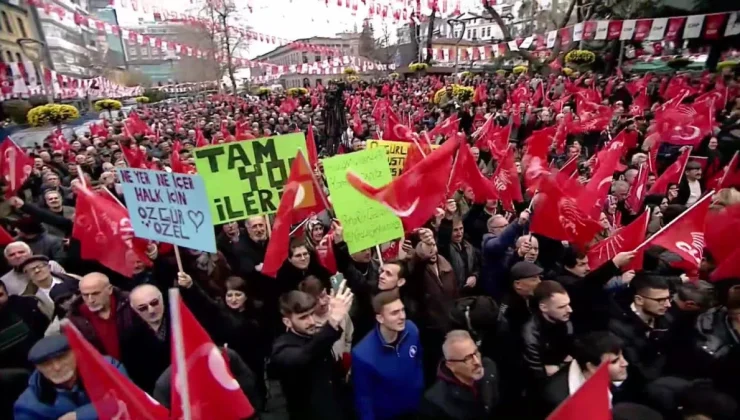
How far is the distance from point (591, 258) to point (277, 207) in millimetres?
2604

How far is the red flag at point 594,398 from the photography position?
1.79 m

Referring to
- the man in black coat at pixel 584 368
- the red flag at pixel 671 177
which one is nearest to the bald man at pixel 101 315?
the man in black coat at pixel 584 368

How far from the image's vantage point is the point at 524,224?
15.3 ft

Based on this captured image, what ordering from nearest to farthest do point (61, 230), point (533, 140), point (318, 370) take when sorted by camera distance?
point (318, 370) → point (61, 230) → point (533, 140)

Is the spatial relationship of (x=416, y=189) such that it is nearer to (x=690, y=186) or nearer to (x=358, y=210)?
(x=358, y=210)

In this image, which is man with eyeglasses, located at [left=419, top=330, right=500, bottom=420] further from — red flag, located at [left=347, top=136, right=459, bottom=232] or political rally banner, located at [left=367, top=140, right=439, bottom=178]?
political rally banner, located at [left=367, top=140, right=439, bottom=178]

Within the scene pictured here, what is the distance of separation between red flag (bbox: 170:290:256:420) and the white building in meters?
43.7

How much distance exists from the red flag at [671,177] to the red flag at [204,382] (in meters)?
5.85

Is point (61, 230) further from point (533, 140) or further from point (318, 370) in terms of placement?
point (533, 140)

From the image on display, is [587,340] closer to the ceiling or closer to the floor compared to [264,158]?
closer to the floor

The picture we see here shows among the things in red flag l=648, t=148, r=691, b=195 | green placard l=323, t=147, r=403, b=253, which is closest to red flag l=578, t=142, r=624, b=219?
red flag l=648, t=148, r=691, b=195

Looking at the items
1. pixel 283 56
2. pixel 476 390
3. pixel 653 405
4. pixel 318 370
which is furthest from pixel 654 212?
pixel 283 56

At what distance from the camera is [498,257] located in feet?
14.6

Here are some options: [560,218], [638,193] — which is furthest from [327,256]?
[638,193]
